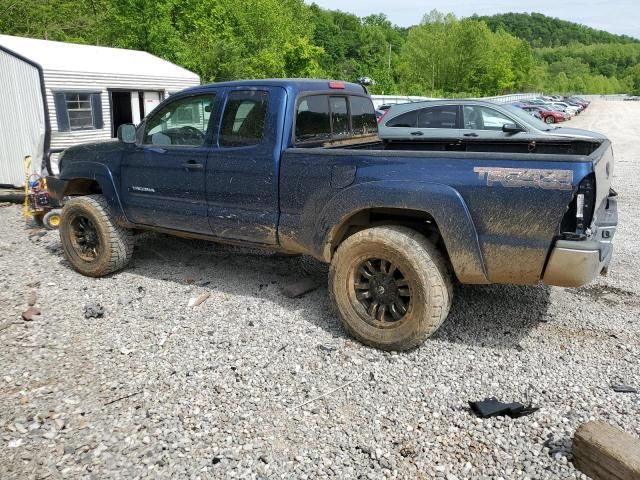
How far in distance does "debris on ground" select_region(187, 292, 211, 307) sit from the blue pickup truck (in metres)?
0.59

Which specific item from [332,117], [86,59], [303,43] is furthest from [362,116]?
[303,43]

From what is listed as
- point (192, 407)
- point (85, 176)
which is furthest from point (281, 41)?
point (192, 407)

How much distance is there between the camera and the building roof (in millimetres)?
11148

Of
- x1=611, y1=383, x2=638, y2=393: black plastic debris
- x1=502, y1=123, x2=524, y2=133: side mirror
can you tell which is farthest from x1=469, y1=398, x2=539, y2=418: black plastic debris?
x1=502, y1=123, x2=524, y2=133: side mirror

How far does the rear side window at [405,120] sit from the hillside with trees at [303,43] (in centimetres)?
1674

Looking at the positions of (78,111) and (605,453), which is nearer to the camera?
(605,453)

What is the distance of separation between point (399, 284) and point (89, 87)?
10.4 m

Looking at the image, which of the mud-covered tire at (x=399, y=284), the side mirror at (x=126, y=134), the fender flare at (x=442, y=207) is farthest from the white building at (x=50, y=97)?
the fender flare at (x=442, y=207)

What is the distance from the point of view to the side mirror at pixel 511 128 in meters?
9.75

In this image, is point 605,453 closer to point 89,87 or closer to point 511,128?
point 511,128

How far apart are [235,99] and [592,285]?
151 inches

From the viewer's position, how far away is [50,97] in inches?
430

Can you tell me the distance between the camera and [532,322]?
452cm

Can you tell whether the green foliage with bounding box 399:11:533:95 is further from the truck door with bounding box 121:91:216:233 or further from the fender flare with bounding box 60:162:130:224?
the truck door with bounding box 121:91:216:233
